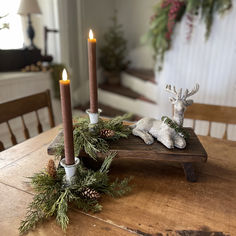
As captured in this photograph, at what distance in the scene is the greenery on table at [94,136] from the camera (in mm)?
741

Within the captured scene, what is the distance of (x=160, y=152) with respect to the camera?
2.40 feet

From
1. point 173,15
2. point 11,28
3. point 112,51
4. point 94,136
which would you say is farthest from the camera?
point 112,51

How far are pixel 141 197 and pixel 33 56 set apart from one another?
218 cm

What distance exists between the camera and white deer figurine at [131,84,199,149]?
2.48ft

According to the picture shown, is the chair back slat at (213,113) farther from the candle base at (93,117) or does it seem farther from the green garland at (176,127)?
the candle base at (93,117)

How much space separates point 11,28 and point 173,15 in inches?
67.1

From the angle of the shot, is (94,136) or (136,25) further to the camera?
(136,25)

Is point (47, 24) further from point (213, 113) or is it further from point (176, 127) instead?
point (176, 127)

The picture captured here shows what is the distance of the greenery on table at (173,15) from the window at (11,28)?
55.2 inches

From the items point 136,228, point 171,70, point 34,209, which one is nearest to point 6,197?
point 34,209

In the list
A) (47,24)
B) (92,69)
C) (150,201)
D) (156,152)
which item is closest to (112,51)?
(47,24)

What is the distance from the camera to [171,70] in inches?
91.3

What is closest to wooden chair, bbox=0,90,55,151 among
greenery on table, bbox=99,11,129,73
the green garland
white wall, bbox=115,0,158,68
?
the green garland

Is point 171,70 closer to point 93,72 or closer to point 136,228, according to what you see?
point 93,72
